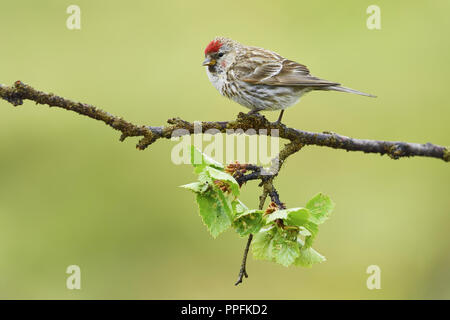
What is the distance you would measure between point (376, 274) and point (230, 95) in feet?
3.42

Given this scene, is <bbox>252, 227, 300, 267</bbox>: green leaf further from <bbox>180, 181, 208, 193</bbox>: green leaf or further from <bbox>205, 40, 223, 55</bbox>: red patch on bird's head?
<bbox>205, 40, 223, 55</bbox>: red patch on bird's head

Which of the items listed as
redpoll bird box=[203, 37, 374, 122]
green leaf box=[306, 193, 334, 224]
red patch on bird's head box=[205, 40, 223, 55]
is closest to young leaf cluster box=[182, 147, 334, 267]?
green leaf box=[306, 193, 334, 224]

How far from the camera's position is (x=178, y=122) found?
1.23 meters

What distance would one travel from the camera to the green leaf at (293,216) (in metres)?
1.11

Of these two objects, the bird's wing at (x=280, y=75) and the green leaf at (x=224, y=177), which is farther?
the bird's wing at (x=280, y=75)

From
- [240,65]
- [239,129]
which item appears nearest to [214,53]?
[240,65]

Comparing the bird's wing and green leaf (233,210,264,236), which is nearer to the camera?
green leaf (233,210,264,236)

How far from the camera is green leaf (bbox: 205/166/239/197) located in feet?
3.59

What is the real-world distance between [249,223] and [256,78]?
4.70ft

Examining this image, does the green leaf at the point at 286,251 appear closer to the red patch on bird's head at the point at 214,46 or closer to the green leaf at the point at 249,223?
the green leaf at the point at 249,223

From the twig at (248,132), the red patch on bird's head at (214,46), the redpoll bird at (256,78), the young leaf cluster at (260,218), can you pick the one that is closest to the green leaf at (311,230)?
the young leaf cluster at (260,218)

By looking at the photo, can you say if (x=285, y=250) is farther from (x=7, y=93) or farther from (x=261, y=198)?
(x=7, y=93)

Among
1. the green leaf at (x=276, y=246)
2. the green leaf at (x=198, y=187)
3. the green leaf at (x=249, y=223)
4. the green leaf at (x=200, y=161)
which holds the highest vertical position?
the green leaf at (x=200, y=161)

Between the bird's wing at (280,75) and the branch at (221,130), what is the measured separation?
2.69 ft
